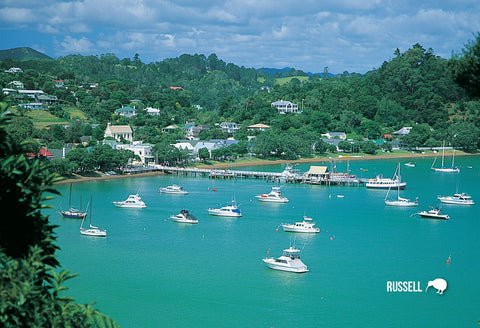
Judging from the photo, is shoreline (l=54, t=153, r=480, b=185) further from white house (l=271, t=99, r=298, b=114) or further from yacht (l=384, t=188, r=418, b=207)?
yacht (l=384, t=188, r=418, b=207)

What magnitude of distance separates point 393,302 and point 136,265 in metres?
9.92

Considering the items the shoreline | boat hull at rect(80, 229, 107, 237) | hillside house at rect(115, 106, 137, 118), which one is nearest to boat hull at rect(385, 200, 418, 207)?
boat hull at rect(80, 229, 107, 237)

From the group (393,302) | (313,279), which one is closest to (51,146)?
(313,279)

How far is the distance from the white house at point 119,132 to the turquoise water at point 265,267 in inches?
889

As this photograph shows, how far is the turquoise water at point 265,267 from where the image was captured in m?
17.6

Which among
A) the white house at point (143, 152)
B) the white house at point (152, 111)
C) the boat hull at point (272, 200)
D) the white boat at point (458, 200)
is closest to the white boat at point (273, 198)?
the boat hull at point (272, 200)

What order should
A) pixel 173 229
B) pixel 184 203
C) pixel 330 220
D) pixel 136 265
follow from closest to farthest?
pixel 136 265 → pixel 173 229 → pixel 330 220 → pixel 184 203

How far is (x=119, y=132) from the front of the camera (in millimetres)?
60594

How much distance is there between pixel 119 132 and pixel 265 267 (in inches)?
1649

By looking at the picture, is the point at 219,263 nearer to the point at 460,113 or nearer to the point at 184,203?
the point at 184,203

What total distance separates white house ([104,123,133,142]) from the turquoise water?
889 inches

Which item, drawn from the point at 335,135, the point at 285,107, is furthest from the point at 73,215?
the point at 285,107

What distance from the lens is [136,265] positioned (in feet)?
72.8

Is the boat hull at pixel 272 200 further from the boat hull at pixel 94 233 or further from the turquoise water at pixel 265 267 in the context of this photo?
the boat hull at pixel 94 233
